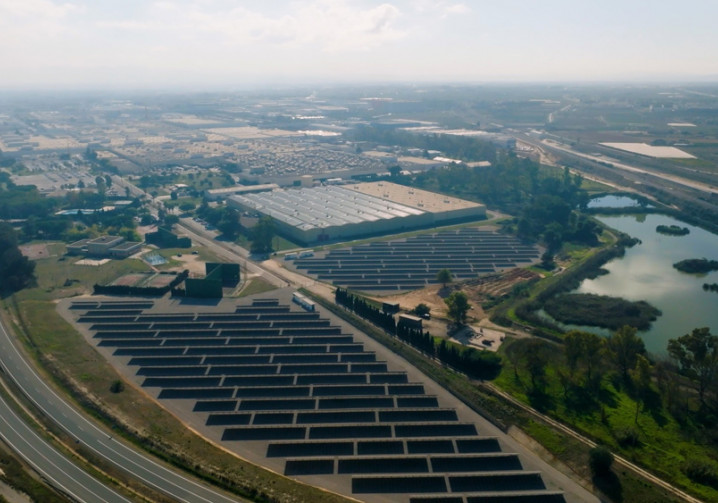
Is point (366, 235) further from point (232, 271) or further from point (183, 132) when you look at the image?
point (183, 132)

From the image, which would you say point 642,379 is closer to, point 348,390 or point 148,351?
point 348,390

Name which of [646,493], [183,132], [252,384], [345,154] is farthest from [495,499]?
[183,132]

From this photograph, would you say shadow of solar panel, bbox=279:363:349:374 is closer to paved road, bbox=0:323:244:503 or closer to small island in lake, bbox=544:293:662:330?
paved road, bbox=0:323:244:503

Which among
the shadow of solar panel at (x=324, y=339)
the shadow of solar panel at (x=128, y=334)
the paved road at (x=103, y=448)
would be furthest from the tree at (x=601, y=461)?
the shadow of solar panel at (x=128, y=334)

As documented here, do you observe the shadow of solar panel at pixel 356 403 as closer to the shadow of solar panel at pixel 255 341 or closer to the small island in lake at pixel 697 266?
the shadow of solar panel at pixel 255 341

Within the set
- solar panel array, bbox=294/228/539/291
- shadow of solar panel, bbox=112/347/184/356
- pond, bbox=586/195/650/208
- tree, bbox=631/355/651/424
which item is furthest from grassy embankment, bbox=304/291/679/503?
pond, bbox=586/195/650/208

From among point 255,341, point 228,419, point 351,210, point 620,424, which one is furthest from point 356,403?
point 351,210

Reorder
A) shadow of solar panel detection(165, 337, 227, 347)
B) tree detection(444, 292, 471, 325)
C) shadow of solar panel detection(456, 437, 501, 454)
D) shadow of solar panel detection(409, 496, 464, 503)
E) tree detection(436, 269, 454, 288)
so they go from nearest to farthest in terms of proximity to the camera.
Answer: shadow of solar panel detection(409, 496, 464, 503) < shadow of solar panel detection(456, 437, 501, 454) < shadow of solar panel detection(165, 337, 227, 347) < tree detection(444, 292, 471, 325) < tree detection(436, 269, 454, 288)
